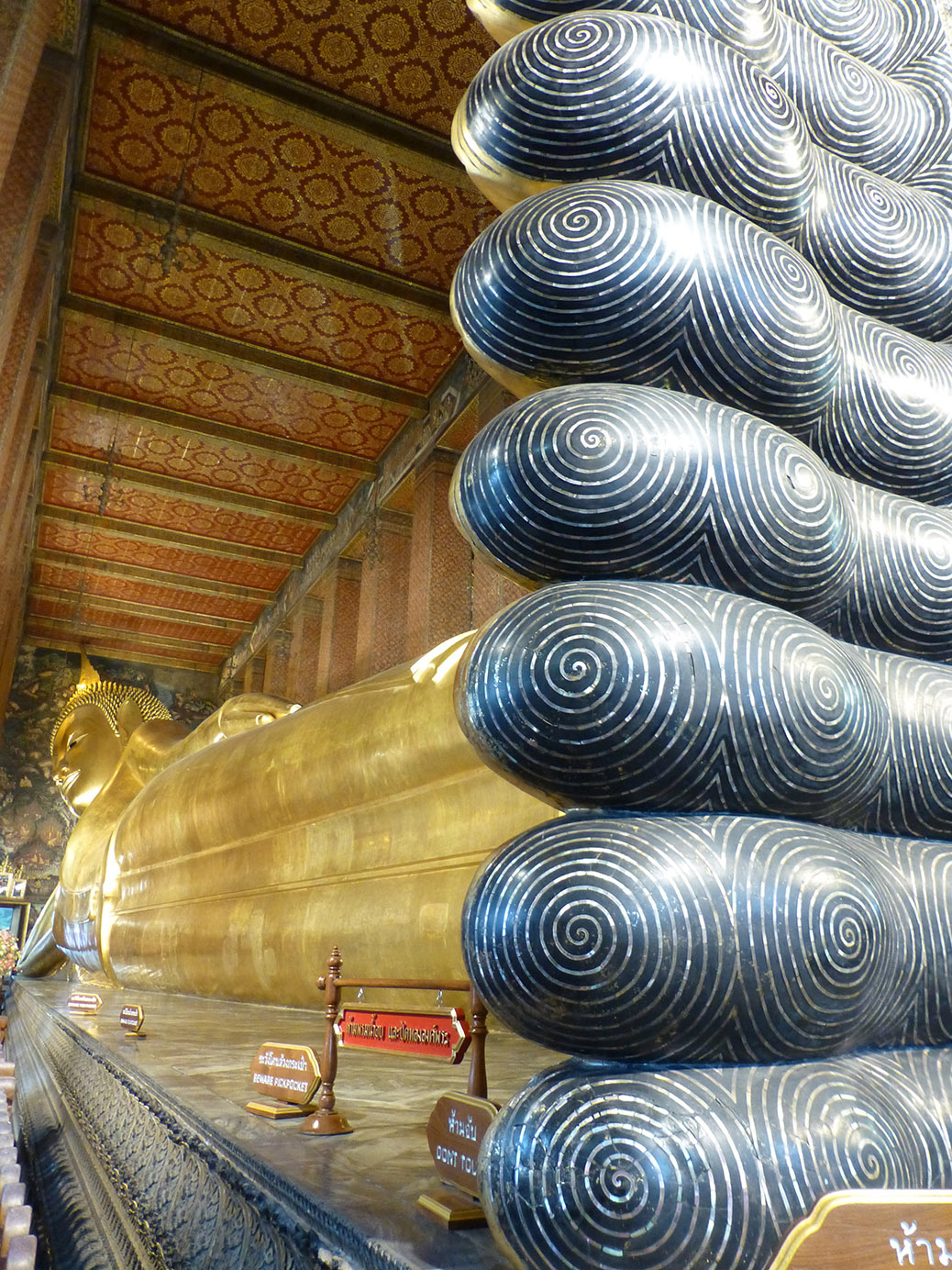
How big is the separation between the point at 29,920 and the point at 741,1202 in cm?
1257

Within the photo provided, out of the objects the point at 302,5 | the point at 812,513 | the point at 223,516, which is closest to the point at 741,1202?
the point at 812,513

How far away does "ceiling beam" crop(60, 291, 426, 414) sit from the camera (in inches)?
272

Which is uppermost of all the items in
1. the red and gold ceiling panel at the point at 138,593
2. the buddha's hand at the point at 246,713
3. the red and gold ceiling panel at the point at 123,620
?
the red and gold ceiling panel at the point at 138,593

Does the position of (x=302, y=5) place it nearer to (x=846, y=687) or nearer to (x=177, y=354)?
(x=177, y=354)

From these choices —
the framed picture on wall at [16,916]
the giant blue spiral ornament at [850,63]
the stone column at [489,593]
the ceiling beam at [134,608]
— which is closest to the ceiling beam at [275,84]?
the stone column at [489,593]

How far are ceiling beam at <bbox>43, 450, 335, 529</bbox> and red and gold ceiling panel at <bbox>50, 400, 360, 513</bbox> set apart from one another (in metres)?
0.05

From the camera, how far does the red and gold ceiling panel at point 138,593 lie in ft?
36.7

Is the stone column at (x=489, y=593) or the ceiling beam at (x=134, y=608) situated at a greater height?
the ceiling beam at (x=134, y=608)

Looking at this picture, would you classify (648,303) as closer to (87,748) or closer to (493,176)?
(493,176)

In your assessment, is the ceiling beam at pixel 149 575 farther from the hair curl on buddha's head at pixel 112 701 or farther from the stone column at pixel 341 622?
the hair curl on buddha's head at pixel 112 701

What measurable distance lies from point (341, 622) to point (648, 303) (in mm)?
9106

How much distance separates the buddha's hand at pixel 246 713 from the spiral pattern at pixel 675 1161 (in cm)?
318

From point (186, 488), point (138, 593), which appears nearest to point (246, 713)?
point (186, 488)

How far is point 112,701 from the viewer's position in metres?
5.89
